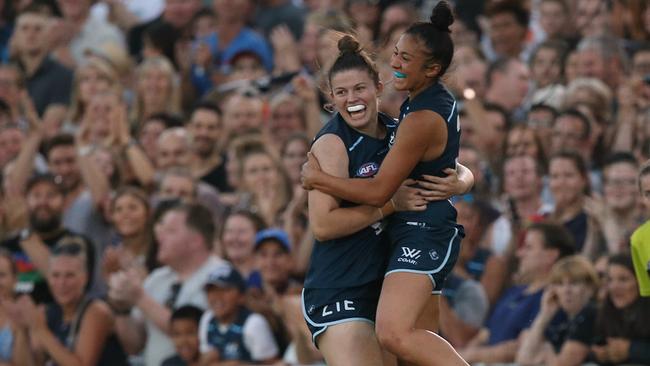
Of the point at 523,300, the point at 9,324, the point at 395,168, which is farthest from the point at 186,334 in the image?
the point at 395,168

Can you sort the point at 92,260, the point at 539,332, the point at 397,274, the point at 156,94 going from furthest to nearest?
the point at 156,94
the point at 92,260
the point at 539,332
the point at 397,274

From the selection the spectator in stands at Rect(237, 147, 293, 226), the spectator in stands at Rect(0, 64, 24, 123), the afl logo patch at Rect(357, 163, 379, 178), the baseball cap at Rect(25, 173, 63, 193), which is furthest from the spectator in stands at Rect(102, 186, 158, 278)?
the afl logo patch at Rect(357, 163, 379, 178)

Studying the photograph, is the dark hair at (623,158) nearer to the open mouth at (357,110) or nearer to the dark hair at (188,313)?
the dark hair at (188,313)

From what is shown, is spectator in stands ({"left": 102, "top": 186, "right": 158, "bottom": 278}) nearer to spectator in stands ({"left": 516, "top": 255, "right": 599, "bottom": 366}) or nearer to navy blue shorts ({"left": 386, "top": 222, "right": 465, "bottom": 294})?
spectator in stands ({"left": 516, "top": 255, "right": 599, "bottom": 366})

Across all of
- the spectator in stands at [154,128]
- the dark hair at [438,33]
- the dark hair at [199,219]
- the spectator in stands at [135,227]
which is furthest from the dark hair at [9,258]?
the dark hair at [438,33]

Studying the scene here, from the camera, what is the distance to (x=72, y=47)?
16156 mm

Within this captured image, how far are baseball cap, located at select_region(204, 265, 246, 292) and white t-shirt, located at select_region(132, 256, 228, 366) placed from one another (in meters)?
0.26

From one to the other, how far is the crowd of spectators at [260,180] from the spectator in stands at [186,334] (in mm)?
14

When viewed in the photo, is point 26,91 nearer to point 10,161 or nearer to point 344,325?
point 10,161

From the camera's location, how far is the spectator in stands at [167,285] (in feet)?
38.4

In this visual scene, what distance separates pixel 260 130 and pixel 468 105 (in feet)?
5.97

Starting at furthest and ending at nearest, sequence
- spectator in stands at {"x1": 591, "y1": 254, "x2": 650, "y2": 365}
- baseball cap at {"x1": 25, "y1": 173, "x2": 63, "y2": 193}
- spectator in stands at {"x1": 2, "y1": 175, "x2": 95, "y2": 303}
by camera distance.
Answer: baseball cap at {"x1": 25, "y1": 173, "x2": 63, "y2": 193} → spectator in stands at {"x1": 2, "y1": 175, "x2": 95, "y2": 303} → spectator in stands at {"x1": 591, "y1": 254, "x2": 650, "y2": 365}

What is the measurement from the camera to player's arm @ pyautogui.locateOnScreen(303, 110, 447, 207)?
7.57m

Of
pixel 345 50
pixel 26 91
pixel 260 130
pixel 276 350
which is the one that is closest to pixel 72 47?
pixel 26 91
